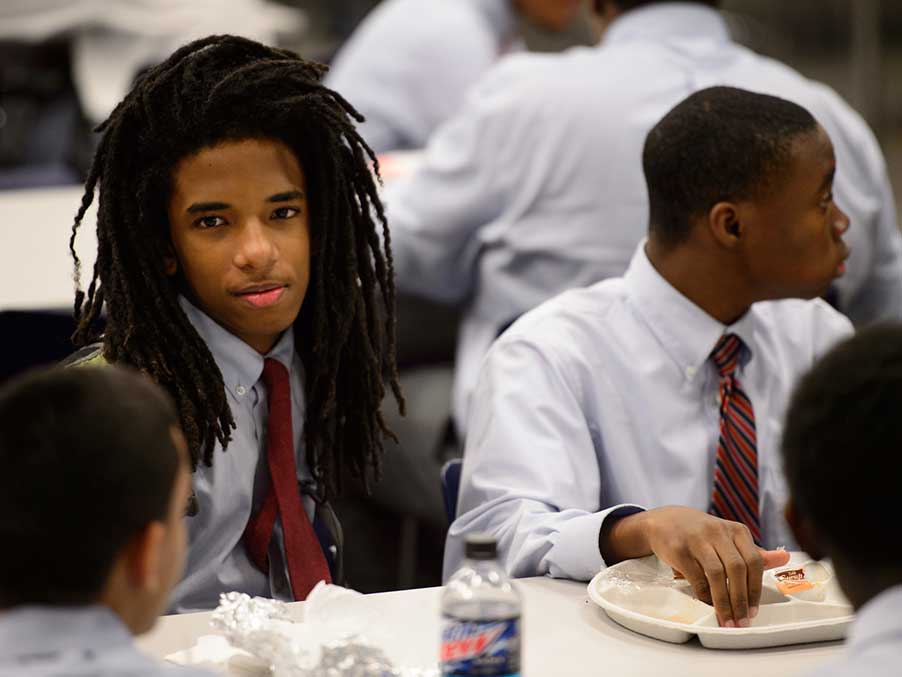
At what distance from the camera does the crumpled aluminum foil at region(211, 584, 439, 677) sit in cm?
137

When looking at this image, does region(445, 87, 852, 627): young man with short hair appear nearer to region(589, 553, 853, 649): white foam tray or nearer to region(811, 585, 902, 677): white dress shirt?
region(589, 553, 853, 649): white foam tray

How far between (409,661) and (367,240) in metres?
0.80

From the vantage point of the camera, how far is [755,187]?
6.89 feet

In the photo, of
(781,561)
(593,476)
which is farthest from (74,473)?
(593,476)

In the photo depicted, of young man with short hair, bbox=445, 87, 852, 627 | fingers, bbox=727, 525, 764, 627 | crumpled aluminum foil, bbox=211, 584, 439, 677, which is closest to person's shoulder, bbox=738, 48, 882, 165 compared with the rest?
young man with short hair, bbox=445, 87, 852, 627

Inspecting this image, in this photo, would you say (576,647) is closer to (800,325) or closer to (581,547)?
(581,547)

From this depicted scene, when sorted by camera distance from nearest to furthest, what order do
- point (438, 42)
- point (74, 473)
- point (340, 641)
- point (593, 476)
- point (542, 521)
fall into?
point (74, 473), point (340, 641), point (542, 521), point (593, 476), point (438, 42)

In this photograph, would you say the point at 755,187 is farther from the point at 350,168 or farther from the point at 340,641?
the point at 340,641

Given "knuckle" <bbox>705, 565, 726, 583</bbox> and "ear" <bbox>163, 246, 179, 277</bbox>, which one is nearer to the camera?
"knuckle" <bbox>705, 565, 726, 583</bbox>

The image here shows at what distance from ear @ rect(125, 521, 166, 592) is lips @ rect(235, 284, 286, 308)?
30.0 inches

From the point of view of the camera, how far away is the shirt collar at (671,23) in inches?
125

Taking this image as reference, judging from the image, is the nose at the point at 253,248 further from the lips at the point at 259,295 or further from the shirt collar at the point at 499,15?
the shirt collar at the point at 499,15

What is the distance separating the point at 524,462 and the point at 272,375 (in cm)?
37

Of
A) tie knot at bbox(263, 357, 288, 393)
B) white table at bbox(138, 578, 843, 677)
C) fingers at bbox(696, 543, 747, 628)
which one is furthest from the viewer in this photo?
tie knot at bbox(263, 357, 288, 393)
